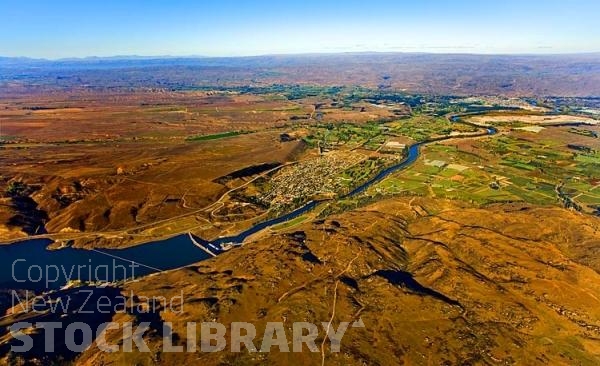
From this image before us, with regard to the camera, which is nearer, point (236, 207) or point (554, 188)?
point (236, 207)

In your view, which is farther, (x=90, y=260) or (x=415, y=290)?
(x=90, y=260)

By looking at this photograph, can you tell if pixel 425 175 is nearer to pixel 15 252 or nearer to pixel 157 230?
pixel 157 230

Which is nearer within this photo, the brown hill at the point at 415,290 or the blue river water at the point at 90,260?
the brown hill at the point at 415,290

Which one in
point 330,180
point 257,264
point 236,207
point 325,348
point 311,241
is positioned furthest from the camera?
point 330,180

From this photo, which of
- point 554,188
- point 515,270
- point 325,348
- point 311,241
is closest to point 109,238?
point 311,241

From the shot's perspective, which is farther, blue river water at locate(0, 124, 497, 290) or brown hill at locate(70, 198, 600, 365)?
blue river water at locate(0, 124, 497, 290)

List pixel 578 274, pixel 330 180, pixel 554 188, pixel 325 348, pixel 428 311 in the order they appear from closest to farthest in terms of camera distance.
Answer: pixel 325 348 < pixel 428 311 < pixel 578 274 < pixel 554 188 < pixel 330 180

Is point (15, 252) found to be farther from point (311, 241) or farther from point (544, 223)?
point (544, 223)
